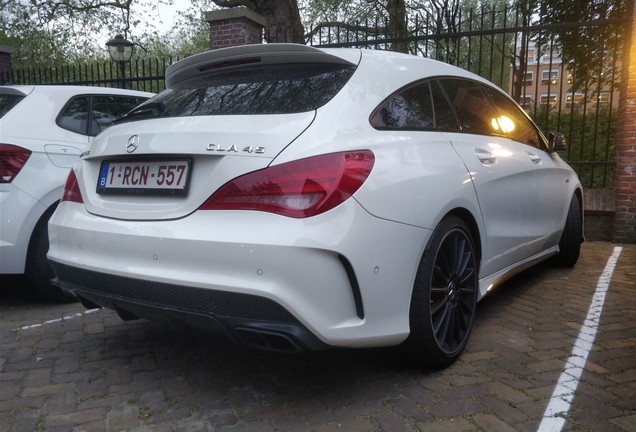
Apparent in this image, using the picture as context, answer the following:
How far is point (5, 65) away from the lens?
1170 cm

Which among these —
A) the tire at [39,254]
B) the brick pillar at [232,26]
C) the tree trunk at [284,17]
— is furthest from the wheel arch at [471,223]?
the tree trunk at [284,17]

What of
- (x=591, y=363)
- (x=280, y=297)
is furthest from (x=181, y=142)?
(x=591, y=363)

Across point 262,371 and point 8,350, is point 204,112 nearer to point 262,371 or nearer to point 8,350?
point 262,371

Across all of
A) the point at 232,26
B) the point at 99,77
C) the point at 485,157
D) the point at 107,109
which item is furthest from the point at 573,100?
the point at 99,77

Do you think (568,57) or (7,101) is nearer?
(7,101)

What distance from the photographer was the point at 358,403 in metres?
2.45

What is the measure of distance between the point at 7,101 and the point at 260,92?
2.59m

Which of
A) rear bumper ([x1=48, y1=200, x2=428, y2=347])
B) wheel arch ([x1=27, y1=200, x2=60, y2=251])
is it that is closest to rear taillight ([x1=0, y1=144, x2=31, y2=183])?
wheel arch ([x1=27, y1=200, x2=60, y2=251])

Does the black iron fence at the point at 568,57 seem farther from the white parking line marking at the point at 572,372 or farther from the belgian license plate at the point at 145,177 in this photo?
the belgian license plate at the point at 145,177

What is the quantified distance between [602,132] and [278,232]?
828 centimetres

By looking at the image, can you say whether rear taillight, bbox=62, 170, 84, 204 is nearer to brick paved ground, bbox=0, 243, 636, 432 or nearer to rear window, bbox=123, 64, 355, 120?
rear window, bbox=123, 64, 355, 120

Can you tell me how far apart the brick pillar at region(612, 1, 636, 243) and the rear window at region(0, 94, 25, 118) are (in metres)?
6.63

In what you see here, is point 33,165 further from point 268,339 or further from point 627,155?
point 627,155

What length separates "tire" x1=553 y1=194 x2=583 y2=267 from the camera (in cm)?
497
